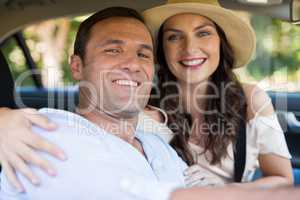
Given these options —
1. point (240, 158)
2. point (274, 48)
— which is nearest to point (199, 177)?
point (240, 158)

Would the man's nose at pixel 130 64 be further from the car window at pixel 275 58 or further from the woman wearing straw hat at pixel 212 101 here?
the car window at pixel 275 58

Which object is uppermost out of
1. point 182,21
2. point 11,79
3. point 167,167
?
point 182,21

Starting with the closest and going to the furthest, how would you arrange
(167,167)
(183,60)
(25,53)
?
(167,167)
(183,60)
(25,53)

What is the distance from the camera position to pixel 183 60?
199 cm

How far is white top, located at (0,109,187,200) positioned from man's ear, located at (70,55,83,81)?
33cm

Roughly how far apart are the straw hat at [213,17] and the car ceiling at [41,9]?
26 cm

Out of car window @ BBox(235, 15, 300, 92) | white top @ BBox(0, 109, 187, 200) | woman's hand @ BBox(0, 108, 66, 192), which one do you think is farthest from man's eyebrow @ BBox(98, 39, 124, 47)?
→ car window @ BBox(235, 15, 300, 92)

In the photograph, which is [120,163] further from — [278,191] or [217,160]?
[217,160]

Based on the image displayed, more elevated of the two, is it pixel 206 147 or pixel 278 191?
pixel 278 191

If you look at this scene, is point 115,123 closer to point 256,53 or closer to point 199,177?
point 199,177

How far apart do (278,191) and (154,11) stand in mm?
1272

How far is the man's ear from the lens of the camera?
1.66m

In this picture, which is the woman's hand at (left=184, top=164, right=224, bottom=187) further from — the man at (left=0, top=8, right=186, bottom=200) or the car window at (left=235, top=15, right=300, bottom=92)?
the car window at (left=235, top=15, right=300, bottom=92)

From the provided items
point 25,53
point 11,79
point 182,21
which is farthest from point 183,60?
point 25,53
